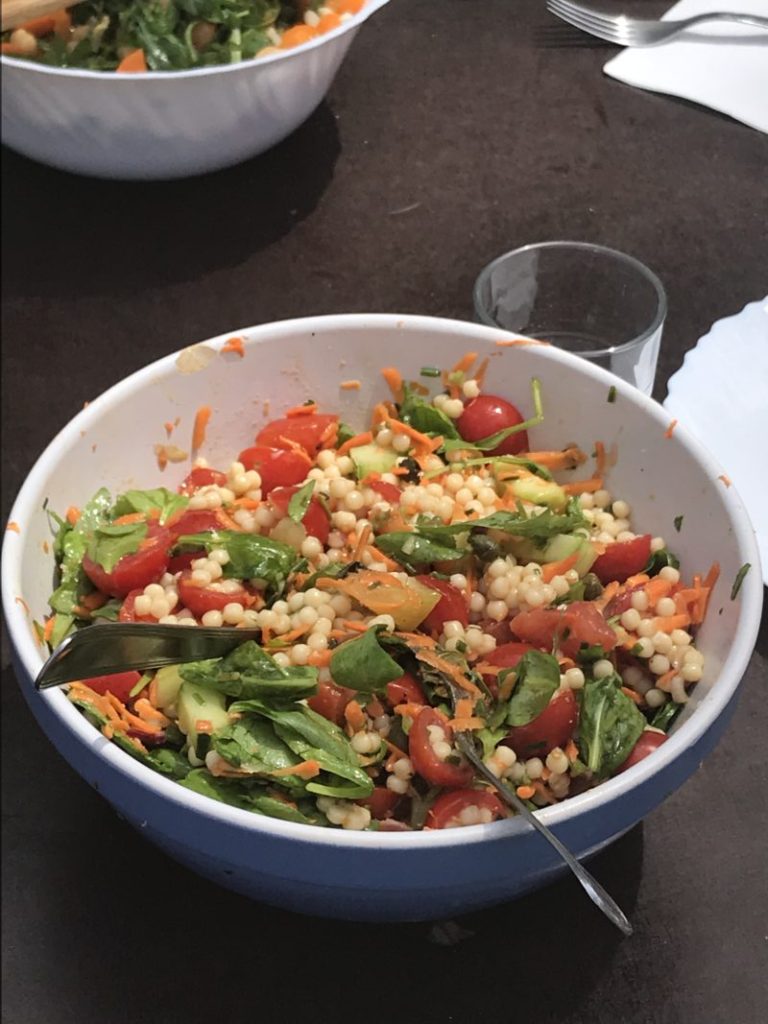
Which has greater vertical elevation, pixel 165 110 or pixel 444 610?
pixel 165 110

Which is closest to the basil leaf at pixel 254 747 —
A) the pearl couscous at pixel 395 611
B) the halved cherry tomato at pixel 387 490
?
the pearl couscous at pixel 395 611

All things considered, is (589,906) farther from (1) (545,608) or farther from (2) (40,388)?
(2) (40,388)

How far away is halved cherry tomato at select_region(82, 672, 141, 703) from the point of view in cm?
69

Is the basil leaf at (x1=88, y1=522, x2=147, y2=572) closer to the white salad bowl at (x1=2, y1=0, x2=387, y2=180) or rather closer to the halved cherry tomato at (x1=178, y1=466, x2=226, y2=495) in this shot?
the halved cherry tomato at (x1=178, y1=466, x2=226, y2=495)

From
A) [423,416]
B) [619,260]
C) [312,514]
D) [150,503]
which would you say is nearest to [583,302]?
[619,260]

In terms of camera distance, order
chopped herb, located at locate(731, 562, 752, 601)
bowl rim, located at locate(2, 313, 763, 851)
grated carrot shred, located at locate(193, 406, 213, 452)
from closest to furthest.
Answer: bowl rim, located at locate(2, 313, 763, 851), chopped herb, located at locate(731, 562, 752, 601), grated carrot shred, located at locate(193, 406, 213, 452)

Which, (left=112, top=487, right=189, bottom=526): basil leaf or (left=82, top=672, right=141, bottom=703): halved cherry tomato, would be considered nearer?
(left=82, top=672, right=141, bottom=703): halved cherry tomato

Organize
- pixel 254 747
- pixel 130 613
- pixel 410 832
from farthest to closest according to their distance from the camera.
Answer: pixel 130 613
pixel 254 747
pixel 410 832

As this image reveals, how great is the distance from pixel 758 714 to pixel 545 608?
0.14 meters

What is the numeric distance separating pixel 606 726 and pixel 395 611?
0.15 meters

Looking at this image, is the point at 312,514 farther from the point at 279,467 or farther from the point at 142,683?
the point at 142,683

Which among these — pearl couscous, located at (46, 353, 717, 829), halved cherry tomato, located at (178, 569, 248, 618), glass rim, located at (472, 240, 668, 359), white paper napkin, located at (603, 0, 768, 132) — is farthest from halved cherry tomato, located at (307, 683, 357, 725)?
white paper napkin, located at (603, 0, 768, 132)

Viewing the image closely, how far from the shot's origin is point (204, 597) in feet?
2.48

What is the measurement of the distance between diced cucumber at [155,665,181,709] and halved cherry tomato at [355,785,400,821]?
0.45ft
